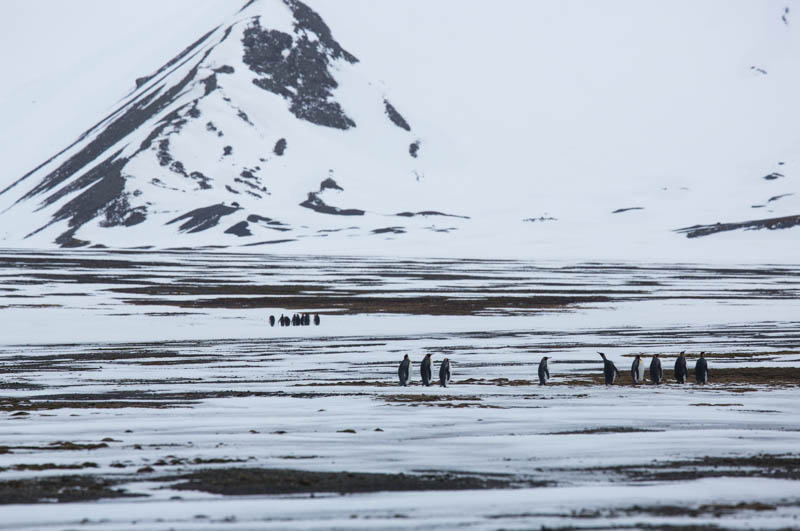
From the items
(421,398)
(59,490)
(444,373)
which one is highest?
(444,373)

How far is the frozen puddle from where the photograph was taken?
42.4 ft

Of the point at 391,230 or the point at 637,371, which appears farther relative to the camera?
the point at 391,230

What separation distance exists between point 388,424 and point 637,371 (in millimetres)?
9679

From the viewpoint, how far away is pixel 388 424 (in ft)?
63.8

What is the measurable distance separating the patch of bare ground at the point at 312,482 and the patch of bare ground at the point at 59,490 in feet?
2.45

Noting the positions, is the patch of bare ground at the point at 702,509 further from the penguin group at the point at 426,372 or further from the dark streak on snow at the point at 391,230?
the dark streak on snow at the point at 391,230

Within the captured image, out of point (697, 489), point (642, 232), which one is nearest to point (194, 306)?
point (697, 489)

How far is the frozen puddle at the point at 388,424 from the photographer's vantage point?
1292 cm

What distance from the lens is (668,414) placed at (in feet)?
67.8

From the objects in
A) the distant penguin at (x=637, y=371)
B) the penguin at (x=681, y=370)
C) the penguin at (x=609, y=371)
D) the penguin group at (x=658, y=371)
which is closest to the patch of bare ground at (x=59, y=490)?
the penguin at (x=609, y=371)

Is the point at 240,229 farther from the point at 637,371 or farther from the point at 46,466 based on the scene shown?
the point at 46,466

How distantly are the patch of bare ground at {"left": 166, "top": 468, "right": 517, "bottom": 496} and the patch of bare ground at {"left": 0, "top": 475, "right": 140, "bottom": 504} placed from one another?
2.45 feet

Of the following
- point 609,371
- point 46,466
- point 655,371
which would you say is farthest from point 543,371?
point 46,466

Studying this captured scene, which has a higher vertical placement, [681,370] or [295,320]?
[295,320]
